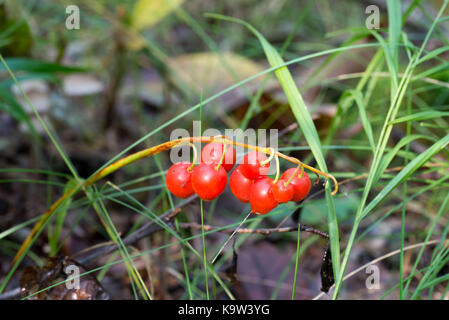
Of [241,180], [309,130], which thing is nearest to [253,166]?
[241,180]

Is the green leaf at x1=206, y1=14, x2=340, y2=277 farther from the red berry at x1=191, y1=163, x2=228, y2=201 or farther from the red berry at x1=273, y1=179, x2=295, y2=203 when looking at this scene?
the red berry at x1=191, y1=163, x2=228, y2=201

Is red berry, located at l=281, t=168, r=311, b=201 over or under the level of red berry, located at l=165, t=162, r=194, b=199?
under

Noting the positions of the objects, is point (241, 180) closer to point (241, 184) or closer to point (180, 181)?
point (241, 184)

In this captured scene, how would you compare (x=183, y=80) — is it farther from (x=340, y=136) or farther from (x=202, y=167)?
(x=202, y=167)

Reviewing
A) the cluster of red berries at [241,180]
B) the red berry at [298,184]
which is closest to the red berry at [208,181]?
the cluster of red berries at [241,180]

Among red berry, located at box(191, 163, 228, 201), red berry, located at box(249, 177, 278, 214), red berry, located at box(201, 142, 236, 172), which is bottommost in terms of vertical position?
red berry, located at box(249, 177, 278, 214)

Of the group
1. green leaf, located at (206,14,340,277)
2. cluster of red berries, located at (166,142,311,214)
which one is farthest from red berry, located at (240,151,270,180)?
green leaf, located at (206,14,340,277)

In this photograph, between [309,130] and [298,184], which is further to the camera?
[309,130]

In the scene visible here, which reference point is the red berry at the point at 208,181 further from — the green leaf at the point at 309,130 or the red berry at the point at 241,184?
the green leaf at the point at 309,130
